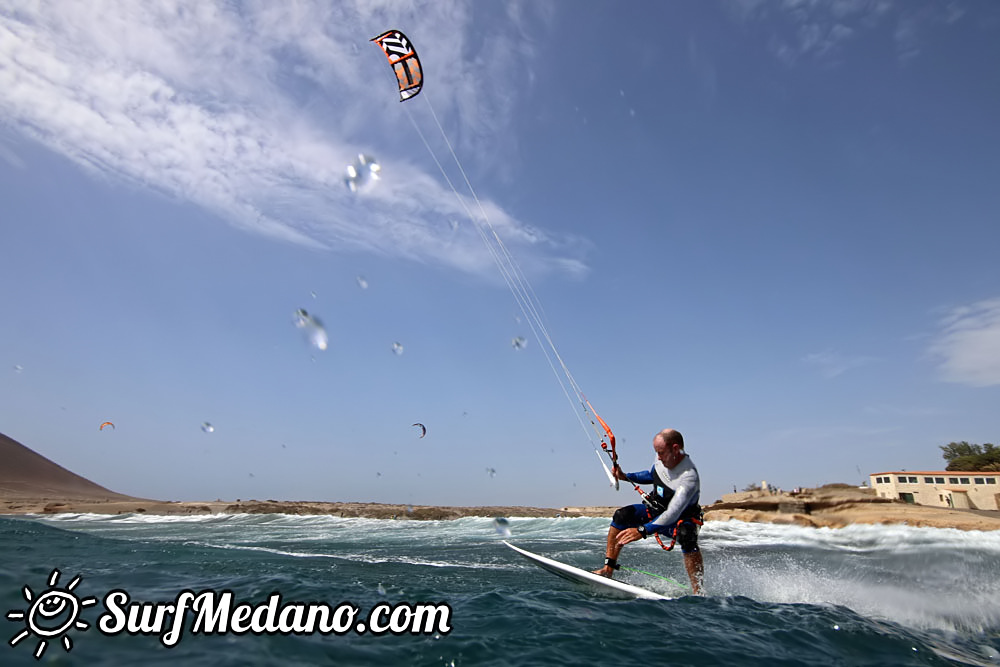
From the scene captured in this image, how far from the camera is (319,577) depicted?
9164 millimetres

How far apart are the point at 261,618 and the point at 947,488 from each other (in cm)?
6187

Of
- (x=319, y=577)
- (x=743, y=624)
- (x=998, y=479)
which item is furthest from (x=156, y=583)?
(x=998, y=479)

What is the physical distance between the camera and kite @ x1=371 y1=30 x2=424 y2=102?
13.6m

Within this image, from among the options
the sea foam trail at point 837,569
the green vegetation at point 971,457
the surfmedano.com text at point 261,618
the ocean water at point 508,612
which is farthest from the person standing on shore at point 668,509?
the green vegetation at point 971,457

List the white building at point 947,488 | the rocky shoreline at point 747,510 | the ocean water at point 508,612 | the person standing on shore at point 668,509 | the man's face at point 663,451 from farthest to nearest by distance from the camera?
the white building at point 947,488 → the rocky shoreline at point 747,510 → the man's face at point 663,451 → the person standing on shore at point 668,509 → the ocean water at point 508,612

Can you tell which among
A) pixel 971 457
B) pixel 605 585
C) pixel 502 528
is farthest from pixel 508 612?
pixel 971 457

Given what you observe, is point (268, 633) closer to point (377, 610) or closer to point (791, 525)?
point (377, 610)

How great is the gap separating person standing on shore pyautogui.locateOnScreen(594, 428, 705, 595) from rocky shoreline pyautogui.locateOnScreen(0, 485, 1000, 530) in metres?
26.4

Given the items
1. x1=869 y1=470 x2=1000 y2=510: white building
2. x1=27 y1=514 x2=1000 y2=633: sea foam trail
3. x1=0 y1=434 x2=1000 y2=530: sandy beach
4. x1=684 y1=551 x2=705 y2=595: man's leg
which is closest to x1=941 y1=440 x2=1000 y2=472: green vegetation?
x1=869 y1=470 x2=1000 y2=510: white building

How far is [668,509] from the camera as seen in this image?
25.2ft

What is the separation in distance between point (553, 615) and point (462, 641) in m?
1.65

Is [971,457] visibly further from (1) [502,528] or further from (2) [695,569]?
(2) [695,569]

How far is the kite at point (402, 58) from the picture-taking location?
44.6 ft

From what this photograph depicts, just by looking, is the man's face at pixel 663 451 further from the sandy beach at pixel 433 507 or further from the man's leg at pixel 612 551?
the sandy beach at pixel 433 507
